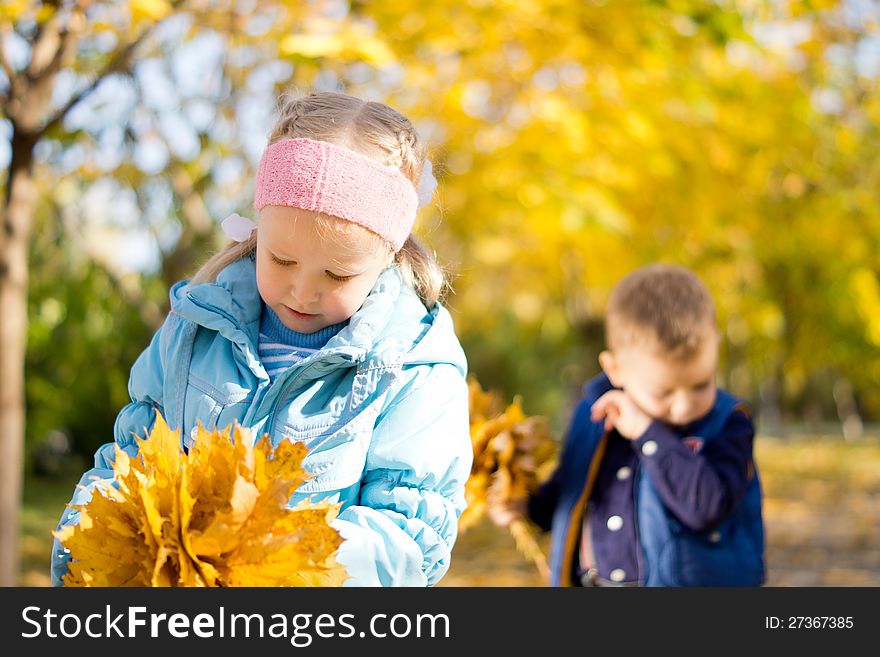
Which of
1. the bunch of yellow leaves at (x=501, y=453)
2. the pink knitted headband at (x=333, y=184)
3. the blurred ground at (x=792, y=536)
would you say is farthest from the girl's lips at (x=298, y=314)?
the blurred ground at (x=792, y=536)

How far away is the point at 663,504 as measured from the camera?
302cm

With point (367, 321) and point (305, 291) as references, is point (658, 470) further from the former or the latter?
point (305, 291)

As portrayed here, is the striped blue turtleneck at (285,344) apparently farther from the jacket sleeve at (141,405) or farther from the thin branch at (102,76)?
the thin branch at (102,76)

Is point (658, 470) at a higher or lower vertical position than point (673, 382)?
lower

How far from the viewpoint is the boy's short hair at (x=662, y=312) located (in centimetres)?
301

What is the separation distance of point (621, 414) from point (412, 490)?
1.51m

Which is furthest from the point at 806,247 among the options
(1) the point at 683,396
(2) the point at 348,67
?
(1) the point at 683,396

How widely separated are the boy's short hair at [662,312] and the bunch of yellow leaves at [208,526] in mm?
1769

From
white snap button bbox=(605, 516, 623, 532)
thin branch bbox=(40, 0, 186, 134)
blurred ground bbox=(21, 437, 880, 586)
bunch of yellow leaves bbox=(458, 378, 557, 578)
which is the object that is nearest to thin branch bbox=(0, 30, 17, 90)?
thin branch bbox=(40, 0, 186, 134)

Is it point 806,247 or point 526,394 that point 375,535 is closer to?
point 806,247

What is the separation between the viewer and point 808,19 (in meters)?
7.18

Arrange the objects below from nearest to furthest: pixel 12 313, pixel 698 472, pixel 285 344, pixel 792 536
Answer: pixel 285 344 < pixel 698 472 < pixel 12 313 < pixel 792 536

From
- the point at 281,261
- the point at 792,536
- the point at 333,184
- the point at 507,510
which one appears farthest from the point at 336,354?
the point at 792,536

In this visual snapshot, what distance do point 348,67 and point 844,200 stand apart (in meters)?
4.33
